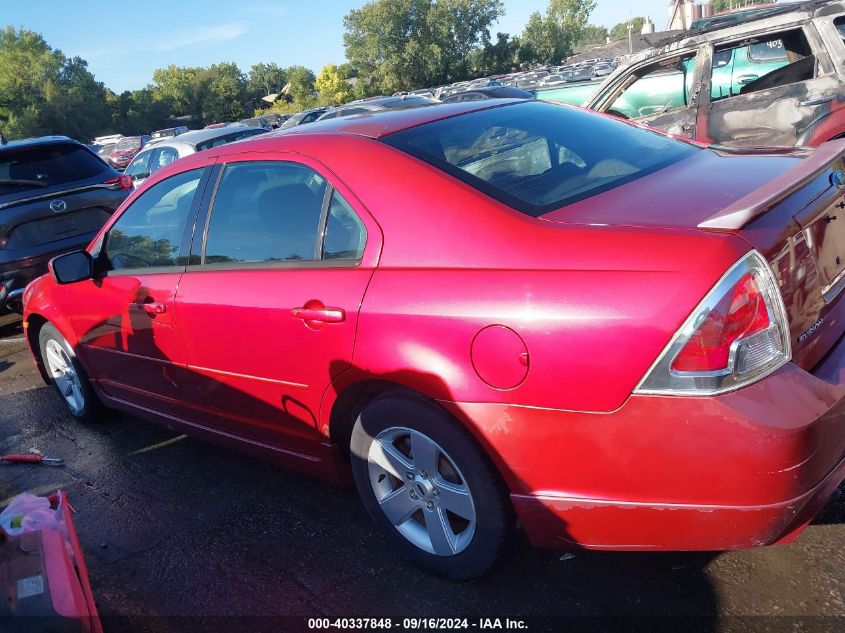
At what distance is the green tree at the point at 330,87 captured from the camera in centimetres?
6512

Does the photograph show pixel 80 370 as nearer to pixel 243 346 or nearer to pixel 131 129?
pixel 243 346

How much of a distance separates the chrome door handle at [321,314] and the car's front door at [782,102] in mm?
4858

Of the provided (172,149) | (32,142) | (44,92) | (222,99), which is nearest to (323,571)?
(32,142)

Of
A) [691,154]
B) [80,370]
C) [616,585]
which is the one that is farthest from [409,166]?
[80,370]

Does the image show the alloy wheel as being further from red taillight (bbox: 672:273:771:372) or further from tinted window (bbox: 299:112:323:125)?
Answer: tinted window (bbox: 299:112:323:125)

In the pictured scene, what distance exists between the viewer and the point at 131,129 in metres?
82.5

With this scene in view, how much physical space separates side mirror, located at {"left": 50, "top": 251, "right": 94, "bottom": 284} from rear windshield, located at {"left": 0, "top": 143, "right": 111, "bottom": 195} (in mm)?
3681

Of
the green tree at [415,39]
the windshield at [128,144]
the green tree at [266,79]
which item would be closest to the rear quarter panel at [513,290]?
the windshield at [128,144]

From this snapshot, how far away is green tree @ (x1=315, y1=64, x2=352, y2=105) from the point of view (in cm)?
6512

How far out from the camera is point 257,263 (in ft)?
10.0

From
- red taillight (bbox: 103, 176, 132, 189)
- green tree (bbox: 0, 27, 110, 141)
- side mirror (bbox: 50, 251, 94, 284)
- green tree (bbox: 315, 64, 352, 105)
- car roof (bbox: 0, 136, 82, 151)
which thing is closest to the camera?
side mirror (bbox: 50, 251, 94, 284)

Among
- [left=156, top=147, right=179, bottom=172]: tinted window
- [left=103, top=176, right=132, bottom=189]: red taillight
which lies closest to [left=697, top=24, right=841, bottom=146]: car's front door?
[left=103, top=176, right=132, bottom=189]: red taillight

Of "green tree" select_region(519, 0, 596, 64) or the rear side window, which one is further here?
"green tree" select_region(519, 0, 596, 64)

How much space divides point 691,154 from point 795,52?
475 centimetres
